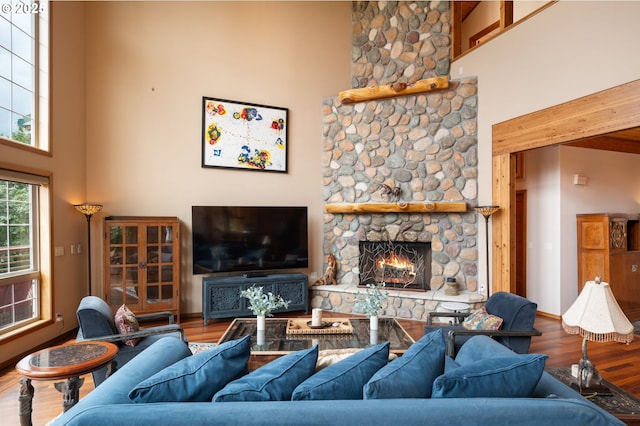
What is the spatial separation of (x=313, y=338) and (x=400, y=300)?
2394 mm

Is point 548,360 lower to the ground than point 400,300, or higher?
lower

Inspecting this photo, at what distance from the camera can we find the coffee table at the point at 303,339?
284cm

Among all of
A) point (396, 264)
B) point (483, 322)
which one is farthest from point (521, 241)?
point (483, 322)

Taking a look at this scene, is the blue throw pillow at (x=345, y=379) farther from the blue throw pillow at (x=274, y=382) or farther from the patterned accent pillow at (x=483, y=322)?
the patterned accent pillow at (x=483, y=322)

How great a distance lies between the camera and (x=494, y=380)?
1.39 metres

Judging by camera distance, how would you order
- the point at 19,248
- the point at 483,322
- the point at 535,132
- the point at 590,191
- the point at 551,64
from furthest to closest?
the point at 590,191, the point at 535,132, the point at 551,64, the point at 19,248, the point at 483,322

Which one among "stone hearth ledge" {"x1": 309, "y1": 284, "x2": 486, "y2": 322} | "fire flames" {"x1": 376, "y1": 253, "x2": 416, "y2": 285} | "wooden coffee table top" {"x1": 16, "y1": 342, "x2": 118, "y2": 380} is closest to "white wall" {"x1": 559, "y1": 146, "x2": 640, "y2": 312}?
"stone hearth ledge" {"x1": 309, "y1": 284, "x2": 486, "y2": 322}

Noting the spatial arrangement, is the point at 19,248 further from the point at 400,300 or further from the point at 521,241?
the point at 521,241

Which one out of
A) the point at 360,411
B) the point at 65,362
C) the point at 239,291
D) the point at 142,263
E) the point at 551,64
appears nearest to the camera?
the point at 360,411

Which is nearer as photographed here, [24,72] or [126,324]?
[126,324]

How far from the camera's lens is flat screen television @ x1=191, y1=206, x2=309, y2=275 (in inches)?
204

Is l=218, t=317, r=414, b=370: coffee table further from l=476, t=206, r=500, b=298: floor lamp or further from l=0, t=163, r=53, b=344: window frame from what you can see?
→ l=0, t=163, r=53, b=344: window frame

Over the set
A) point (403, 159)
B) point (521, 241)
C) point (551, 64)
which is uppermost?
point (551, 64)

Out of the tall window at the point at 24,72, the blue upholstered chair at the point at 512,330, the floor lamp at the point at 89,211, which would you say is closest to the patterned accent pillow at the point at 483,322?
the blue upholstered chair at the point at 512,330
